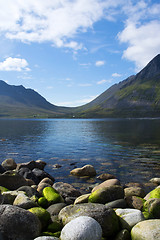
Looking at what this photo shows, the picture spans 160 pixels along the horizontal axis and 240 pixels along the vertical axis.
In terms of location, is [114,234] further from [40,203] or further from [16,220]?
[40,203]

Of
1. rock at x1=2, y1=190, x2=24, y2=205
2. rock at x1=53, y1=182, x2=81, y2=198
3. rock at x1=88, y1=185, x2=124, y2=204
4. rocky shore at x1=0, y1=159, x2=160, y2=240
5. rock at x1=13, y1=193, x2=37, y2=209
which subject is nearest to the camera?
rocky shore at x1=0, y1=159, x2=160, y2=240

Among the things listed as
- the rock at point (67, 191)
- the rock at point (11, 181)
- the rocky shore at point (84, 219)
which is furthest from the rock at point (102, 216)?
the rock at point (11, 181)

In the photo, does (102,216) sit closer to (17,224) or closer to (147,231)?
(147,231)

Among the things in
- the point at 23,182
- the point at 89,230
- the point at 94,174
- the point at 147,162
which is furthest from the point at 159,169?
the point at 89,230

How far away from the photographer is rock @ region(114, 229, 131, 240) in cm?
852

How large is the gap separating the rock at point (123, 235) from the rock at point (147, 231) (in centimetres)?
31

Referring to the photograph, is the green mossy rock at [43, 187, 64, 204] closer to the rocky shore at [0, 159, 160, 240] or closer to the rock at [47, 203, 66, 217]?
the rocky shore at [0, 159, 160, 240]

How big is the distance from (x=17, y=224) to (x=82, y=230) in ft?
9.69

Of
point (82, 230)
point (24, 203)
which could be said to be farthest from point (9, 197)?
point (82, 230)

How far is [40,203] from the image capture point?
40.9 ft

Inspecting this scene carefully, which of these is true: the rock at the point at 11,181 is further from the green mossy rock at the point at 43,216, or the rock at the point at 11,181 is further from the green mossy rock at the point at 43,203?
the green mossy rock at the point at 43,216

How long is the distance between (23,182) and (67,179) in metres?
6.31

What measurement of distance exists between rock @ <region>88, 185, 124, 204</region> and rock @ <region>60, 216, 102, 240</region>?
431 centimetres

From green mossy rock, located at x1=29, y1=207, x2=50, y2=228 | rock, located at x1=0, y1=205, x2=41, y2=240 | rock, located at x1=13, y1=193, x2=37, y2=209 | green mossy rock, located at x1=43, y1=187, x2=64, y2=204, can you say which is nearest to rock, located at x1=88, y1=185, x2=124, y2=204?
green mossy rock, located at x1=43, y1=187, x2=64, y2=204
